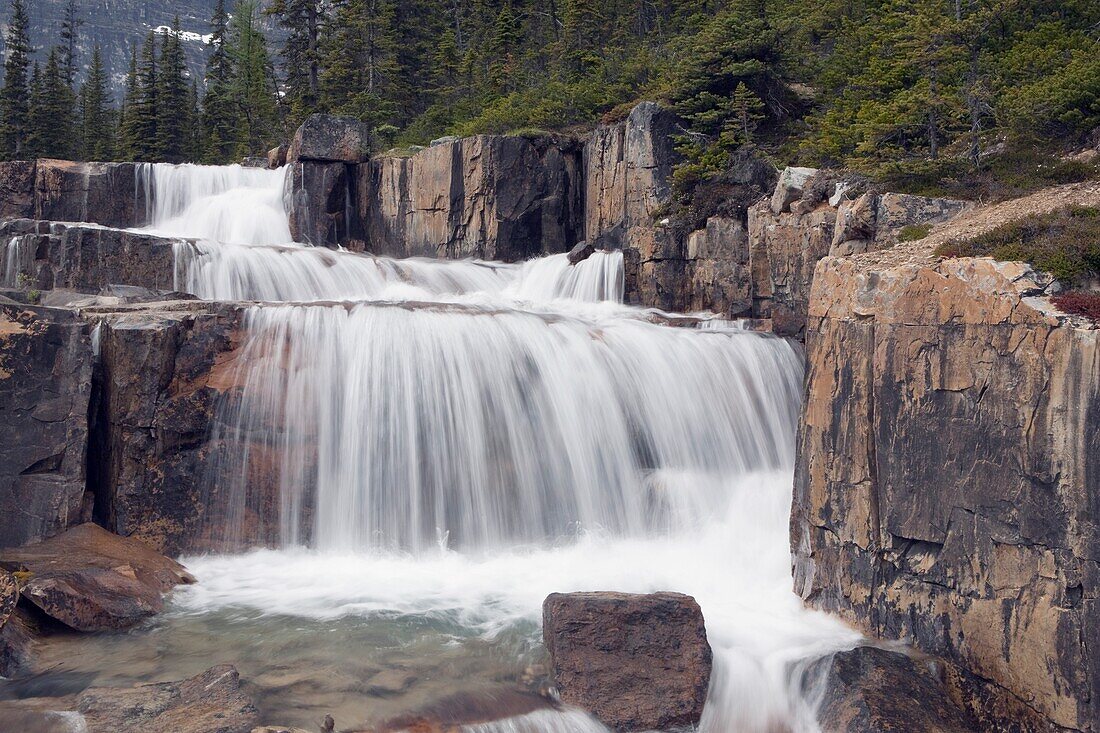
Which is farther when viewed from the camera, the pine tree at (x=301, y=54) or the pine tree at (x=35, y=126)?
the pine tree at (x=301, y=54)

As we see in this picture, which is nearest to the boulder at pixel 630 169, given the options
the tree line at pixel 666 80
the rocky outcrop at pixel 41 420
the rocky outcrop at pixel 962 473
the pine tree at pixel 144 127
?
the tree line at pixel 666 80

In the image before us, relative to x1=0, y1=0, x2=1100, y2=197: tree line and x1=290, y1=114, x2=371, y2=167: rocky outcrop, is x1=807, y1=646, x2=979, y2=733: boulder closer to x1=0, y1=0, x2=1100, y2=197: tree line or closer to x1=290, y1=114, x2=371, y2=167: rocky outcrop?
x1=0, y1=0, x2=1100, y2=197: tree line

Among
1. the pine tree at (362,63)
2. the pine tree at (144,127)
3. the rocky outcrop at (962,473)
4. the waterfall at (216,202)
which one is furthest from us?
the pine tree at (144,127)

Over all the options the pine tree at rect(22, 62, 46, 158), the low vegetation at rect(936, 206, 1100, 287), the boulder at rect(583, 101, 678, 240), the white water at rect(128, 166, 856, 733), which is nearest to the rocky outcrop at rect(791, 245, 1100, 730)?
the low vegetation at rect(936, 206, 1100, 287)

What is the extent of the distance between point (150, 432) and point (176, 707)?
5993mm

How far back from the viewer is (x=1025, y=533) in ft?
25.5

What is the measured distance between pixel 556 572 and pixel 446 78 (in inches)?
1276

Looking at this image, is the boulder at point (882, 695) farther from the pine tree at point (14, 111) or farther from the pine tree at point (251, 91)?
the pine tree at point (14, 111)

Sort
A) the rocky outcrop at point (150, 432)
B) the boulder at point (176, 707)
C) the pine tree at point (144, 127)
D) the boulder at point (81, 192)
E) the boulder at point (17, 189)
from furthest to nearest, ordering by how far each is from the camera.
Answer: the pine tree at point (144, 127), the boulder at point (81, 192), the boulder at point (17, 189), the rocky outcrop at point (150, 432), the boulder at point (176, 707)

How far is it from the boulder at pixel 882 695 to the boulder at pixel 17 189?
2705 centimetres

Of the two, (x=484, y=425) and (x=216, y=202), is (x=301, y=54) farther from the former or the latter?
(x=484, y=425)

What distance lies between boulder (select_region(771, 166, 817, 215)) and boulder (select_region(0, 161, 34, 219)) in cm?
2275

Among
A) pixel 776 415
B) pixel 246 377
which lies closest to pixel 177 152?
pixel 246 377

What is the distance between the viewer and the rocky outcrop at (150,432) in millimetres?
11992
